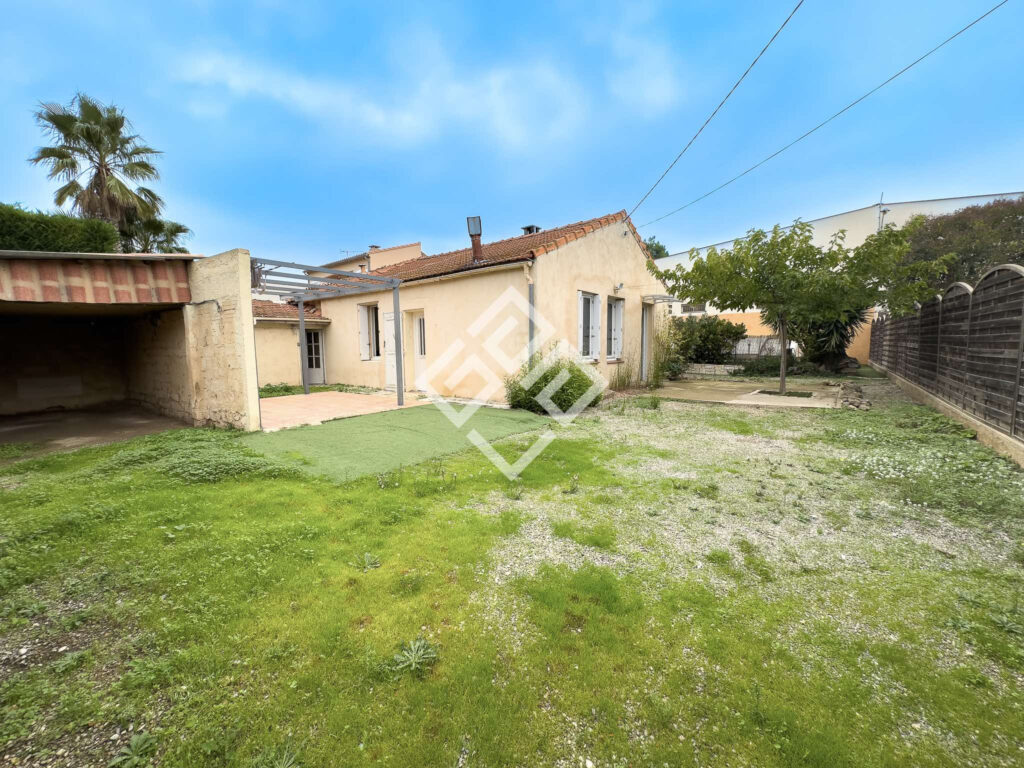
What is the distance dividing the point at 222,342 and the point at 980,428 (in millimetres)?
11004

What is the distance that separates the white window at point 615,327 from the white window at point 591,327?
977 millimetres

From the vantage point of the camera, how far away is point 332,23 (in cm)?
946

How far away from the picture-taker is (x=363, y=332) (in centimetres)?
1225

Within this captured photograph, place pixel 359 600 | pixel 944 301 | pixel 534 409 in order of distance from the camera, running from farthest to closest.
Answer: pixel 534 409
pixel 944 301
pixel 359 600

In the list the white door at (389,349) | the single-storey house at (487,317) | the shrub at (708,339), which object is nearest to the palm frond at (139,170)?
the single-storey house at (487,317)

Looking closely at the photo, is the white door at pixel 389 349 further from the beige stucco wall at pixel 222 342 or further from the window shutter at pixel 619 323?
the window shutter at pixel 619 323

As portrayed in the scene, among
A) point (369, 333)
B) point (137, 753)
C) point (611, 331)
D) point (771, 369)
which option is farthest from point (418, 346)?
point (771, 369)

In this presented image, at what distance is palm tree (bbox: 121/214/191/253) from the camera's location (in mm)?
14594

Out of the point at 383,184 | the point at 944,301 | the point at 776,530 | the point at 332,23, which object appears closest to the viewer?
the point at 776,530

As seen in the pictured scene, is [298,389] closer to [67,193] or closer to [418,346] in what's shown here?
[418,346]

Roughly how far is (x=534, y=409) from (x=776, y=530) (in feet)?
18.1

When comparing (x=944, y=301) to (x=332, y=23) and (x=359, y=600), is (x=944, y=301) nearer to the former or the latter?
(x=359, y=600)

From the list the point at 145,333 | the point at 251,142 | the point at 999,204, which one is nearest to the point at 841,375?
the point at 999,204

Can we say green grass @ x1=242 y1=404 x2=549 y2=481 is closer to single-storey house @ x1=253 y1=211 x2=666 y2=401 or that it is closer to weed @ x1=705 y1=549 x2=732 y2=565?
single-storey house @ x1=253 y1=211 x2=666 y2=401
